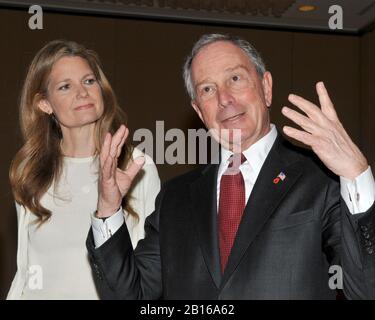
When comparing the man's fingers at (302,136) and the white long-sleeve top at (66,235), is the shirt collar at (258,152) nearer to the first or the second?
the man's fingers at (302,136)

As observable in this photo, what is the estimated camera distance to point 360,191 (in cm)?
151

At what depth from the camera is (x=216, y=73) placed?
2.03 metres

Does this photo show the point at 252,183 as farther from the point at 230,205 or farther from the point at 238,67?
the point at 238,67

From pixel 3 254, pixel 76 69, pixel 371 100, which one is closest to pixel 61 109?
pixel 76 69

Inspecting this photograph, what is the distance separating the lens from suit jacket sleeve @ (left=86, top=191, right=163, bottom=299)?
186 centimetres

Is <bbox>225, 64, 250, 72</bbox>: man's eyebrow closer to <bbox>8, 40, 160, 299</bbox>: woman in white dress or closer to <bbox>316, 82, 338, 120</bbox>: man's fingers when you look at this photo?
<bbox>316, 82, 338, 120</bbox>: man's fingers

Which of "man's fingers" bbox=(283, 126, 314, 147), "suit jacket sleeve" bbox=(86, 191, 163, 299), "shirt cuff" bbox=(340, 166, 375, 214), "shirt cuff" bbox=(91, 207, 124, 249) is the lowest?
"suit jacket sleeve" bbox=(86, 191, 163, 299)

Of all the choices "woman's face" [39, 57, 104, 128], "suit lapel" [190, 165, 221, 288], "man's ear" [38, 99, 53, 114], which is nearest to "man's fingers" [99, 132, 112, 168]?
"suit lapel" [190, 165, 221, 288]

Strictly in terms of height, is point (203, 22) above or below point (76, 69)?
above

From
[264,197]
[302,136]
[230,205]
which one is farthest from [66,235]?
[302,136]

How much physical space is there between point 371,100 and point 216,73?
17.5ft

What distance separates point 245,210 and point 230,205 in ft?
0.30

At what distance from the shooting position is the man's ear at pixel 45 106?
8.78 ft
